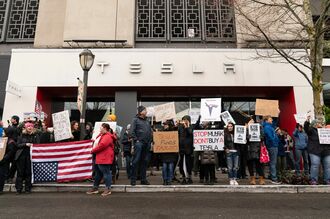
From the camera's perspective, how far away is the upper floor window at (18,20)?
16156mm

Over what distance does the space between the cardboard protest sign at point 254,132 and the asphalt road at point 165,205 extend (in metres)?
1.77

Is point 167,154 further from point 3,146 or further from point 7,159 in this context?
point 3,146

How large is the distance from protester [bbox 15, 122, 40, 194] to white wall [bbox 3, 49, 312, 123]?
250 inches

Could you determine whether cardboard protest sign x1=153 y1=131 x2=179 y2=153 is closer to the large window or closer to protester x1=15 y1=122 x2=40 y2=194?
protester x1=15 y1=122 x2=40 y2=194

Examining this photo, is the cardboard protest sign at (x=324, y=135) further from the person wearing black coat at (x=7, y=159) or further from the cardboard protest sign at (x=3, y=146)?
the cardboard protest sign at (x=3, y=146)

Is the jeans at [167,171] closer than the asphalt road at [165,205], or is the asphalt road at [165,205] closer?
the asphalt road at [165,205]

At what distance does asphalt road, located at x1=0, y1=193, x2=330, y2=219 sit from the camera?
5.74 metres

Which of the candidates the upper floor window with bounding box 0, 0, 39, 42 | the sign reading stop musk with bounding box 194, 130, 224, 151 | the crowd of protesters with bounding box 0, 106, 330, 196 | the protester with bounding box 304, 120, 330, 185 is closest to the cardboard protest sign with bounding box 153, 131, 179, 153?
the crowd of protesters with bounding box 0, 106, 330, 196

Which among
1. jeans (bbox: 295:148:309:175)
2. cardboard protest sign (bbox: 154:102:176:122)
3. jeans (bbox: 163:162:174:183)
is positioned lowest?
jeans (bbox: 163:162:174:183)

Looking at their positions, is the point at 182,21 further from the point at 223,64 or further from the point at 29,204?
the point at 29,204

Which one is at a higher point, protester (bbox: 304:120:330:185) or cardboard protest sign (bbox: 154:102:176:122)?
cardboard protest sign (bbox: 154:102:176:122)

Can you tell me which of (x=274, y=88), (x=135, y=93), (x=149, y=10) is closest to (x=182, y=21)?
(x=149, y=10)

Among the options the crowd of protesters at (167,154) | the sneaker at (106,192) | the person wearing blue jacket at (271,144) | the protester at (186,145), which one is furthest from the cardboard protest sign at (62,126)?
the person wearing blue jacket at (271,144)

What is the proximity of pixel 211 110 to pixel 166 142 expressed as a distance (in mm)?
3243
